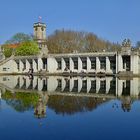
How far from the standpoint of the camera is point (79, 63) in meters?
60.3


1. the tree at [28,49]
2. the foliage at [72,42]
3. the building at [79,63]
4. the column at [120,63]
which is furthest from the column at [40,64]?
the column at [120,63]

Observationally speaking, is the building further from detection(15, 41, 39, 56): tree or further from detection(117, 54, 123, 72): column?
detection(15, 41, 39, 56): tree

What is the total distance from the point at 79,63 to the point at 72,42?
20.4m

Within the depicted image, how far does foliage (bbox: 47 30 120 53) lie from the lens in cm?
7950

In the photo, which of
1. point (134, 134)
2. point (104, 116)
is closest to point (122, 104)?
point (104, 116)

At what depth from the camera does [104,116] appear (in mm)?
12438

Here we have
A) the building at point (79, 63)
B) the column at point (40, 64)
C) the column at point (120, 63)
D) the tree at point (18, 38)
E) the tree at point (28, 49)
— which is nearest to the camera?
the building at point (79, 63)

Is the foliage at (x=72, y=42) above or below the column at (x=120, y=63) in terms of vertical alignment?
above

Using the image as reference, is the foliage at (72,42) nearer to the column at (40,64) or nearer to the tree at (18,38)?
the tree at (18,38)

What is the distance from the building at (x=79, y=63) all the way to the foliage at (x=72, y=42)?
36.8 ft

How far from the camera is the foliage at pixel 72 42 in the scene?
79500 millimetres

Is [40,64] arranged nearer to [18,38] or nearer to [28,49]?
[28,49]

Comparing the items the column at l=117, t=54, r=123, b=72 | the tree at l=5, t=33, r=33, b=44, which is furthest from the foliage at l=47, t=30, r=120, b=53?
the column at l=117, t=54, r=123, b=72

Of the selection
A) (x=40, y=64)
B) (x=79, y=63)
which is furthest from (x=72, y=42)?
(x=79, y=63)
